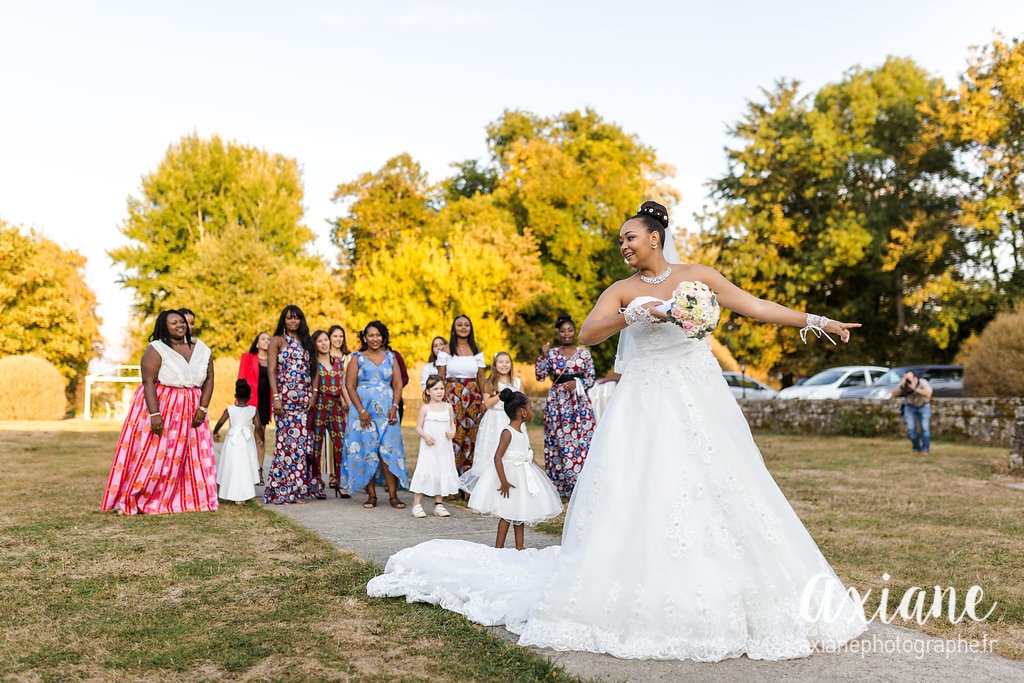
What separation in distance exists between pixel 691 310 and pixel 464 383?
6386 mm

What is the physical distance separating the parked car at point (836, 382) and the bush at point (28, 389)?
2562 centimetres

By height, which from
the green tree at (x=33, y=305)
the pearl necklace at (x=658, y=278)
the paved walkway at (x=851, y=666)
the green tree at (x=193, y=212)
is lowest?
the paved walkway at (x=851, y=666)

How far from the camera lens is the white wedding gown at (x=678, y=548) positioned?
13.8ft

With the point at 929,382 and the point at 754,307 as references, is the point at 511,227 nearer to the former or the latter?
the point at 929,382

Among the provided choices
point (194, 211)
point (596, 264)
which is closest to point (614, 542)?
point (596, 264)

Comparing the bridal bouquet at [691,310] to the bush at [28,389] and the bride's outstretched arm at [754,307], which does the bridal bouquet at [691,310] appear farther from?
the bush at [28,389]

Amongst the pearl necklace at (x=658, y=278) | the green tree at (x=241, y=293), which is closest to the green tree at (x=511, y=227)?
the green tree at (x=241, y=293)

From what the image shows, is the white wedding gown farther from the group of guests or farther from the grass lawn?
the group of guests

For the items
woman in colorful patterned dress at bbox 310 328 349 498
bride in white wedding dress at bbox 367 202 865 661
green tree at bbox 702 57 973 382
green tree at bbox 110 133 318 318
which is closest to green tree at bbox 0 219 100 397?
green tree at bbox 110 133 318 318

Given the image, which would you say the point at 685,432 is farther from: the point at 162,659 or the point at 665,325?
the point at 162,659

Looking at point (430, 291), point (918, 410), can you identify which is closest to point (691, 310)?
point (918, 410)

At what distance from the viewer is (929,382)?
25.7 meters

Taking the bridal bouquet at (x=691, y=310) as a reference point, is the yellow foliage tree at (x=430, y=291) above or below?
above

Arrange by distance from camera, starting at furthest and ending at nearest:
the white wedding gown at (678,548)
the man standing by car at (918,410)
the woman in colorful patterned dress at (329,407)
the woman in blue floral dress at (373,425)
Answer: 1. the man standing by car at (918,410)
2. the woman in colorful patterned dress at (329,407)
3. the woman in blue floral dress at (373,425)
4. the white wedding gown at (678,548)
